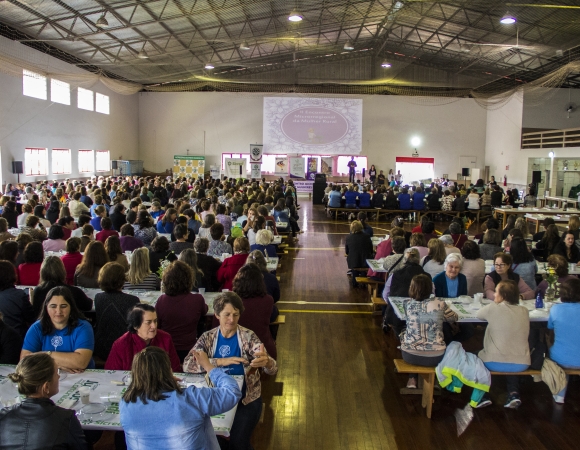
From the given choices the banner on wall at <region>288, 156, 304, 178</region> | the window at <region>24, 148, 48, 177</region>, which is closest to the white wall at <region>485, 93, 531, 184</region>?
the banner on wall at <region>288, 156, 304, 178</region>

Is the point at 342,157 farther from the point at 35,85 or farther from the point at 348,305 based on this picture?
the point at 348,305

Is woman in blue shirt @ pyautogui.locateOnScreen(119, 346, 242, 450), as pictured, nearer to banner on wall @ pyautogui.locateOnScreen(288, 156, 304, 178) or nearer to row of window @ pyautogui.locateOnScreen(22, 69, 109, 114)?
row of window @ pyautogui.locateOnScreen(22, 69, 109, 114)

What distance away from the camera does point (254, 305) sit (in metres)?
3.82

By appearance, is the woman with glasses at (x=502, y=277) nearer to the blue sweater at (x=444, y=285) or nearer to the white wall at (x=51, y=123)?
the blue sweater at (x=444, y=285)

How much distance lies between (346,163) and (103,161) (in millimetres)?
10741

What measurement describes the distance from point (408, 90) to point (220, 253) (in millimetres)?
20534

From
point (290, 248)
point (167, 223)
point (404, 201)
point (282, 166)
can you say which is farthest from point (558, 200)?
point (167, 223)

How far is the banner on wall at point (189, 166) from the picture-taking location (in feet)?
78.4

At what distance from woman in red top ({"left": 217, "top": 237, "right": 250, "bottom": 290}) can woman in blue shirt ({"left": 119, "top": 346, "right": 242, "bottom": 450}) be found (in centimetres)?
302

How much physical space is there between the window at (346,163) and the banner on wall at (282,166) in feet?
8.07

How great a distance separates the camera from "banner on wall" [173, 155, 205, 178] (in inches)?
941

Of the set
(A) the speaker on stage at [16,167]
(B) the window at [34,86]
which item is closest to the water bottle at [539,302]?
(A) the speaker on stage at [16,167]

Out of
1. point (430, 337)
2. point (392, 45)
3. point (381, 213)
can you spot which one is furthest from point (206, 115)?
point (430, 337)

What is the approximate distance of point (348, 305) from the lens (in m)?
6.93
